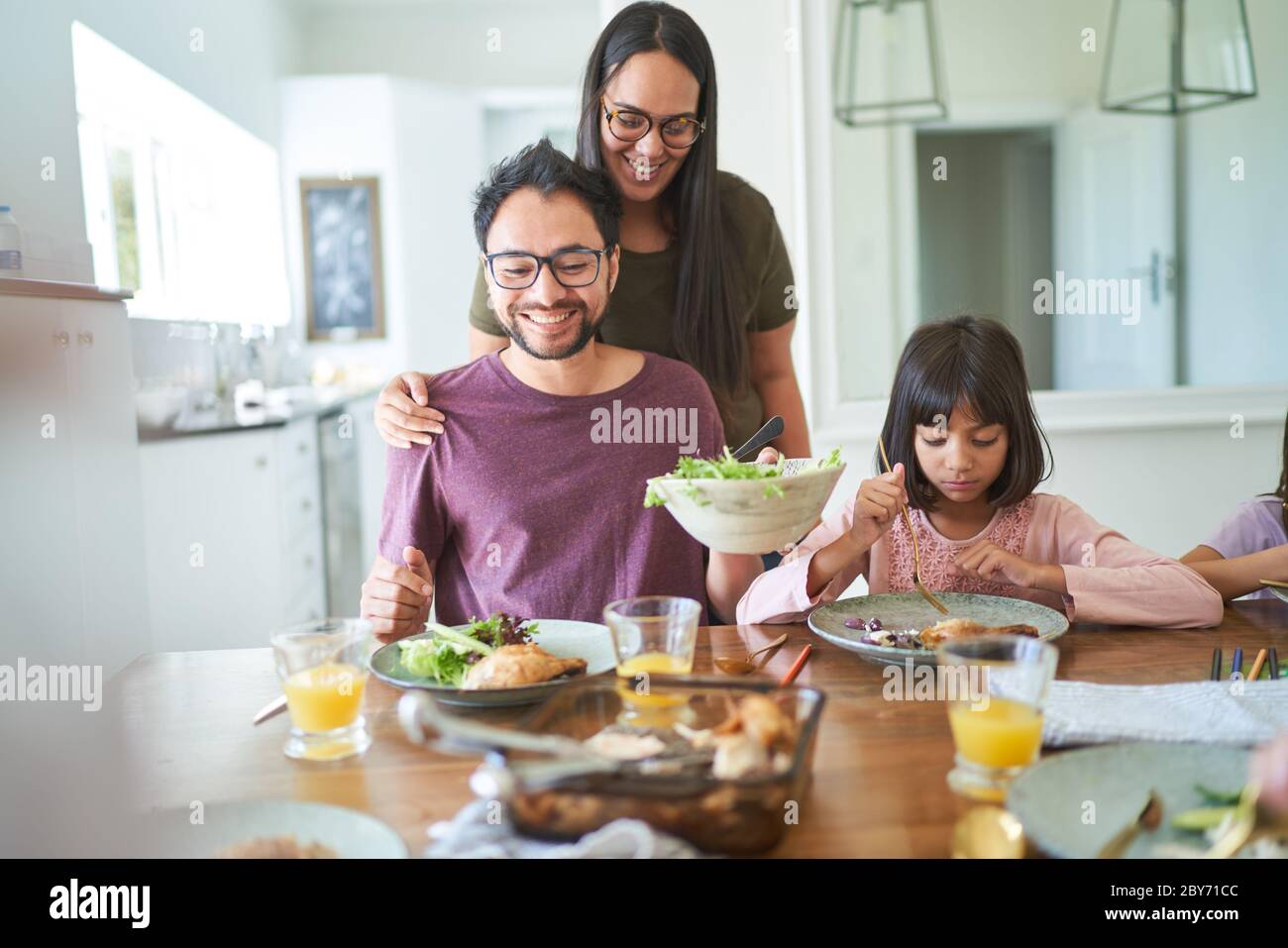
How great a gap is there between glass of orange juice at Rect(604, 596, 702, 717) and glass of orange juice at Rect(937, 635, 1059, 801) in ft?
1.08

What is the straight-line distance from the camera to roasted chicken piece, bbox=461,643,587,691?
123cm

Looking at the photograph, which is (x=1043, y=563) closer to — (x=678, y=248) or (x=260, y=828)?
(x=678, y=248)

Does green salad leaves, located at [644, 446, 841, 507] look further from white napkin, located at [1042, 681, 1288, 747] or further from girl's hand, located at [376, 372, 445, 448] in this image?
girl's hand, located at [376, 372, 445, 448]

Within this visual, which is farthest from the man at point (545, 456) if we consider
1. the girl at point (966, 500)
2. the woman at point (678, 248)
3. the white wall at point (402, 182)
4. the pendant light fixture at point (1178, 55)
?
the white wall at point (402, 182)

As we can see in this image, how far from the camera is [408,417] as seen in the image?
1.85 m

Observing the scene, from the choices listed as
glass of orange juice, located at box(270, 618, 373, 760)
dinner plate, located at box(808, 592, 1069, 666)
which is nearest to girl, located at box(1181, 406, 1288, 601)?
dinner plate, located at box(808, 592, 1069, 666)

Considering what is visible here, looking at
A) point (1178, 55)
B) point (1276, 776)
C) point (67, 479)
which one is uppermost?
point (1178, 55)

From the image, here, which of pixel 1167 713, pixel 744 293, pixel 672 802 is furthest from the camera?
pixel 744 293

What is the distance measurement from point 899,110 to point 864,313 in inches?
27.3

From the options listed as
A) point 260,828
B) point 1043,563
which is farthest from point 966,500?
point 260,828

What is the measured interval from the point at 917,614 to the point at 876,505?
0.58 feet

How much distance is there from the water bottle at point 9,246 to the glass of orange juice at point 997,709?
2.48 meters

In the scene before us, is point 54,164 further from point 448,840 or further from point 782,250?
point 448,840

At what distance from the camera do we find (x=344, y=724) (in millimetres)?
1160
